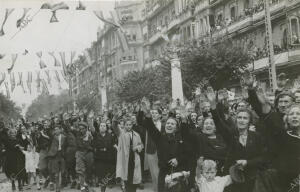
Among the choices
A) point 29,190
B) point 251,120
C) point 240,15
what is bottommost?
point 29,190

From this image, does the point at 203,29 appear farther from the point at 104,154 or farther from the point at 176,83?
the point at 104,154

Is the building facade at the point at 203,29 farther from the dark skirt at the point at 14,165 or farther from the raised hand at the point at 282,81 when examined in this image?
the raised hand at the point at 282,81

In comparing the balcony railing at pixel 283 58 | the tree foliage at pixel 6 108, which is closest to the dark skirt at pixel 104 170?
Answer: the balcony railing at pixel 283 58

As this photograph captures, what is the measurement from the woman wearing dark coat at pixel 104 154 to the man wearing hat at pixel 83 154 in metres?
0.54

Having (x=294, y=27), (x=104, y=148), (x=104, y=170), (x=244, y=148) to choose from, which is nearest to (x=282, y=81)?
(x=244, y=148)

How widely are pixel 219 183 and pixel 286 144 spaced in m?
0.89

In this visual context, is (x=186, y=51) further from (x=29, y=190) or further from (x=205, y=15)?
(x=29, y=190)

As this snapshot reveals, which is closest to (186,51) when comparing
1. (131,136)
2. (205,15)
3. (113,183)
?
(205,15)

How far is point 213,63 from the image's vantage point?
24.7 metres

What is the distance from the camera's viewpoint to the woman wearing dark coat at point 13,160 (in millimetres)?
12078

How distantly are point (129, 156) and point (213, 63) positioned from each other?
16233 millimetres

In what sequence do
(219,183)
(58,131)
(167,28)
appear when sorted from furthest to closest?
(167,28), (58,131), (219,183)

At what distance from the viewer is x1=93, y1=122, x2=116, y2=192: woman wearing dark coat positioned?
1007 centimetres

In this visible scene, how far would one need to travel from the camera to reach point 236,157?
19.6 feet
